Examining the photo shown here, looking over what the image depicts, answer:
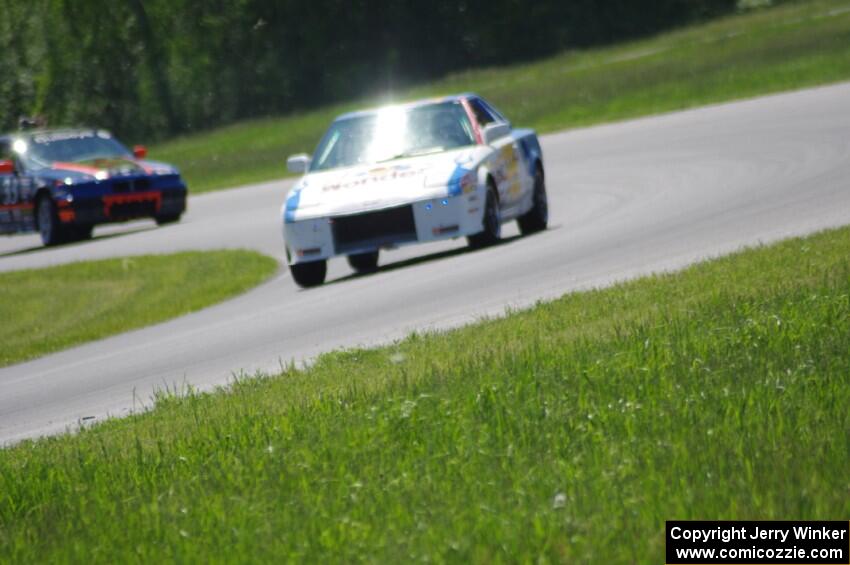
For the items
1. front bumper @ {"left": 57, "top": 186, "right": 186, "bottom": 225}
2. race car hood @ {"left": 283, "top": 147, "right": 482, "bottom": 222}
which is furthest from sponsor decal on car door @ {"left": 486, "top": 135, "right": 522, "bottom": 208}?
front bumper @ {"left": 57, "top": 186, "right": 186, "bottom": 225}

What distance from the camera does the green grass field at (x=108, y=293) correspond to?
48.5 feet

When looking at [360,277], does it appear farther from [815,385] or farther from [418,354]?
[815,385]

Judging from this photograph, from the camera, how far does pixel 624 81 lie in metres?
40.3

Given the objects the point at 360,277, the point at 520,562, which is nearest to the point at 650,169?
the point at 360,277

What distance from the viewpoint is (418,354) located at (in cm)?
938

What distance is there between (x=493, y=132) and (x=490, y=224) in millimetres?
834

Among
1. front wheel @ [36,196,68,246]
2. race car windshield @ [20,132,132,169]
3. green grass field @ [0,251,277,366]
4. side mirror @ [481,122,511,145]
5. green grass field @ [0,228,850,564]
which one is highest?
green grass field @ [0,228,850,564]

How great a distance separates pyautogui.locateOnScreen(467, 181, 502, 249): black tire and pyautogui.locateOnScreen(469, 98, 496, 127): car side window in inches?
39.2

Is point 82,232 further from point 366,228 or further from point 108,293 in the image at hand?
point 366,228

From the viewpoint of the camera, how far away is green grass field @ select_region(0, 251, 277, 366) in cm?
1478

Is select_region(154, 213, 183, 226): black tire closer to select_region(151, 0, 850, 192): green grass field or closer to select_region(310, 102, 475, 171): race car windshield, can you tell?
select_region(151, 0, 850, 192): green grass field

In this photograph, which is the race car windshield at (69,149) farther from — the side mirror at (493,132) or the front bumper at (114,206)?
the side mirror at (493,132)

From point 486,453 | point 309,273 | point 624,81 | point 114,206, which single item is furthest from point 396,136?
point 624,81

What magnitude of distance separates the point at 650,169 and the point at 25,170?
31.4 feet
